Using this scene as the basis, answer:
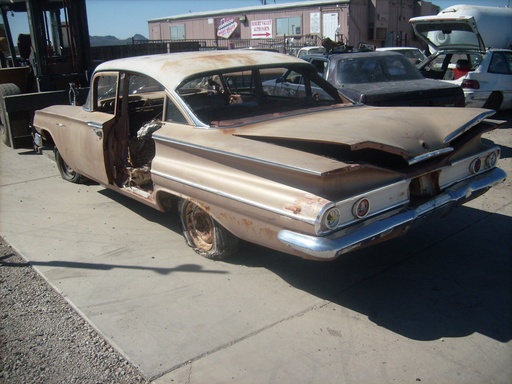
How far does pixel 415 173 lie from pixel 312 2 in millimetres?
26197

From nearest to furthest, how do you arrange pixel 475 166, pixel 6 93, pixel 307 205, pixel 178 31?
pixel 307 205
pixel 475 166
pixel 6 93
pixel 178 31

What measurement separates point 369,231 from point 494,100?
8171 millimetres

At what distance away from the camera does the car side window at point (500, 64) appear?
1006 cm

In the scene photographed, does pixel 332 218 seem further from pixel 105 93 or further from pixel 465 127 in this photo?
pixel 105 93

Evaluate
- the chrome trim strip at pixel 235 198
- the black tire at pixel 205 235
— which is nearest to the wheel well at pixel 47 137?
the chrome trim strip at pixel 235 198

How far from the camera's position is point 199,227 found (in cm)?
454

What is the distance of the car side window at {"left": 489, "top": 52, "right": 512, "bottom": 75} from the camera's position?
10.1 m

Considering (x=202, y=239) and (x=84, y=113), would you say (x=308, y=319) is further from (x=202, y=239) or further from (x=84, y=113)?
(x=84, y=113)

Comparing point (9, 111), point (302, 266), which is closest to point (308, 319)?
point (302, 266)

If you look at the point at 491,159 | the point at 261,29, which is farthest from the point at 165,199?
the point at 261,29

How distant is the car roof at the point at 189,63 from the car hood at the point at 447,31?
6.37 metres

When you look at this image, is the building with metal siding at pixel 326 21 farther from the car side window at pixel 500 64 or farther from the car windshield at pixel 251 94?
the car windshield at pixel 251 94

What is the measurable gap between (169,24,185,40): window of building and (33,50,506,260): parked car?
32.8 metres

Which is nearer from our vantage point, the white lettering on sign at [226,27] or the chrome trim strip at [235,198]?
the chrome trim strip at [235,198]
